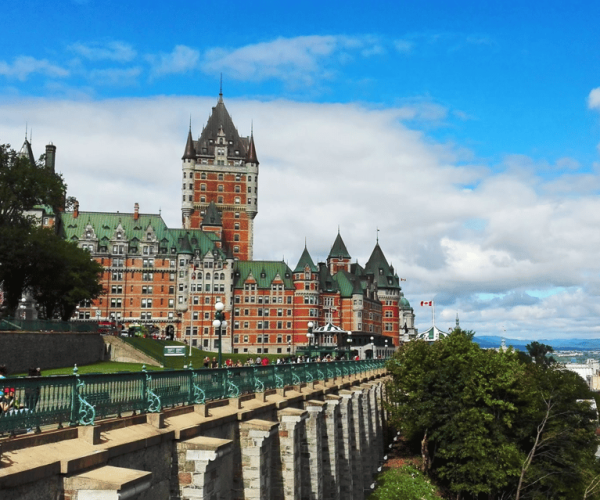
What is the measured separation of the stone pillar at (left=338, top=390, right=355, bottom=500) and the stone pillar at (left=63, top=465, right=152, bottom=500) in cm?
2232

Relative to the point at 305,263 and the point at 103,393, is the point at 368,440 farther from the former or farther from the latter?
the point at 305,263

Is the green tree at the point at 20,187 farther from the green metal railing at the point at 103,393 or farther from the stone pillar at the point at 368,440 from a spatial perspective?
the green metal railing at the point at 103,393

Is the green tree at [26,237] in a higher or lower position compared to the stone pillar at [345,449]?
higher

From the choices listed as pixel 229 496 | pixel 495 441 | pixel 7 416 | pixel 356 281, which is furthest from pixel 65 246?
pixel 356 281

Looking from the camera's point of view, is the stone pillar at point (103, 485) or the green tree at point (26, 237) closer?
the stone pillar at point (103, 485)

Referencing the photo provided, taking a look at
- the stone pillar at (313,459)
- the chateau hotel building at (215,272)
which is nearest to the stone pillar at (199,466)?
the stone pillar at (313,459)

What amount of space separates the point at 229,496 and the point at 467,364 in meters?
31.7

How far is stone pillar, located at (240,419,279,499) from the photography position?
58.1ft

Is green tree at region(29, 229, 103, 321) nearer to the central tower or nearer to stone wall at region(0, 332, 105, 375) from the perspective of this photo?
stone wall at region(0, 332, 105, 375)

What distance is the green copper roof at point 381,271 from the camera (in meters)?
166

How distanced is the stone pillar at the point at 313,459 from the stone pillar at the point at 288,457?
1726 mm

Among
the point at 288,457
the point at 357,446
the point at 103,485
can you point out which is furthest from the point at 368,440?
the point at 103,485

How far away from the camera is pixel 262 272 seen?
465ft

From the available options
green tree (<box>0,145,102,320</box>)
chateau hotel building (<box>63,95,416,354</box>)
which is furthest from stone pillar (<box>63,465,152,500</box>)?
chateau hotel building (<box>63,95,416,354</box>)
